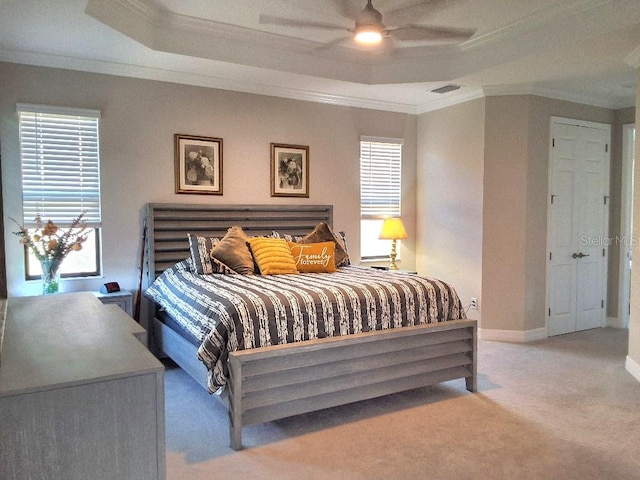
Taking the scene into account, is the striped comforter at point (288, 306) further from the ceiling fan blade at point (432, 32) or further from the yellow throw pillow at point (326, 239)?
the ceiling fan blade at point (432, 32)

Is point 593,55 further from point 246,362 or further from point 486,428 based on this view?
point 246,362

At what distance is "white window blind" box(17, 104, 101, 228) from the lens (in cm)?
403

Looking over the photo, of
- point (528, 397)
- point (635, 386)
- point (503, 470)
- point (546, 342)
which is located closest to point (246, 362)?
point (503, 470)

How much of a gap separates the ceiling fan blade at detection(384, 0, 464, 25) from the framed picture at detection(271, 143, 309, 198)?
1809 millimetres

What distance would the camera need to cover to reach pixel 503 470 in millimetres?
2521

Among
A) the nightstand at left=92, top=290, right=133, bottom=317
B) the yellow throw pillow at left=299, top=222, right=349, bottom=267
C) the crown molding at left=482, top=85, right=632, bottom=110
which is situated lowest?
the nightstand at left=92, top=290, right=133, bottom=317

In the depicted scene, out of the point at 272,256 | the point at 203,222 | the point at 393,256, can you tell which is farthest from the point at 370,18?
the point at 393,256

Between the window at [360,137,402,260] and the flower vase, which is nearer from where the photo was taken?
the flower vase

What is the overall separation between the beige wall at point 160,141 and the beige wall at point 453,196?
2.91 ft

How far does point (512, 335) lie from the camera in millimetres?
5105

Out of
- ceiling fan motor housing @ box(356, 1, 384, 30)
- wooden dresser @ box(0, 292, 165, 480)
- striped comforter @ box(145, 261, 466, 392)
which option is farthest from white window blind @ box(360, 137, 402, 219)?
wooden dresser @ box(0, 292, 165, 480)

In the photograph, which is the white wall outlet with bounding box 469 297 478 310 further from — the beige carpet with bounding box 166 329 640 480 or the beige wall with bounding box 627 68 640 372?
the beige wall with bounding box 627 68 640 372

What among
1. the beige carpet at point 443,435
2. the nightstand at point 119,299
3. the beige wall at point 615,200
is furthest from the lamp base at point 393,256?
the nightstand at point 119,299

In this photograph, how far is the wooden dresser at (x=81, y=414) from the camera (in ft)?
3.63
